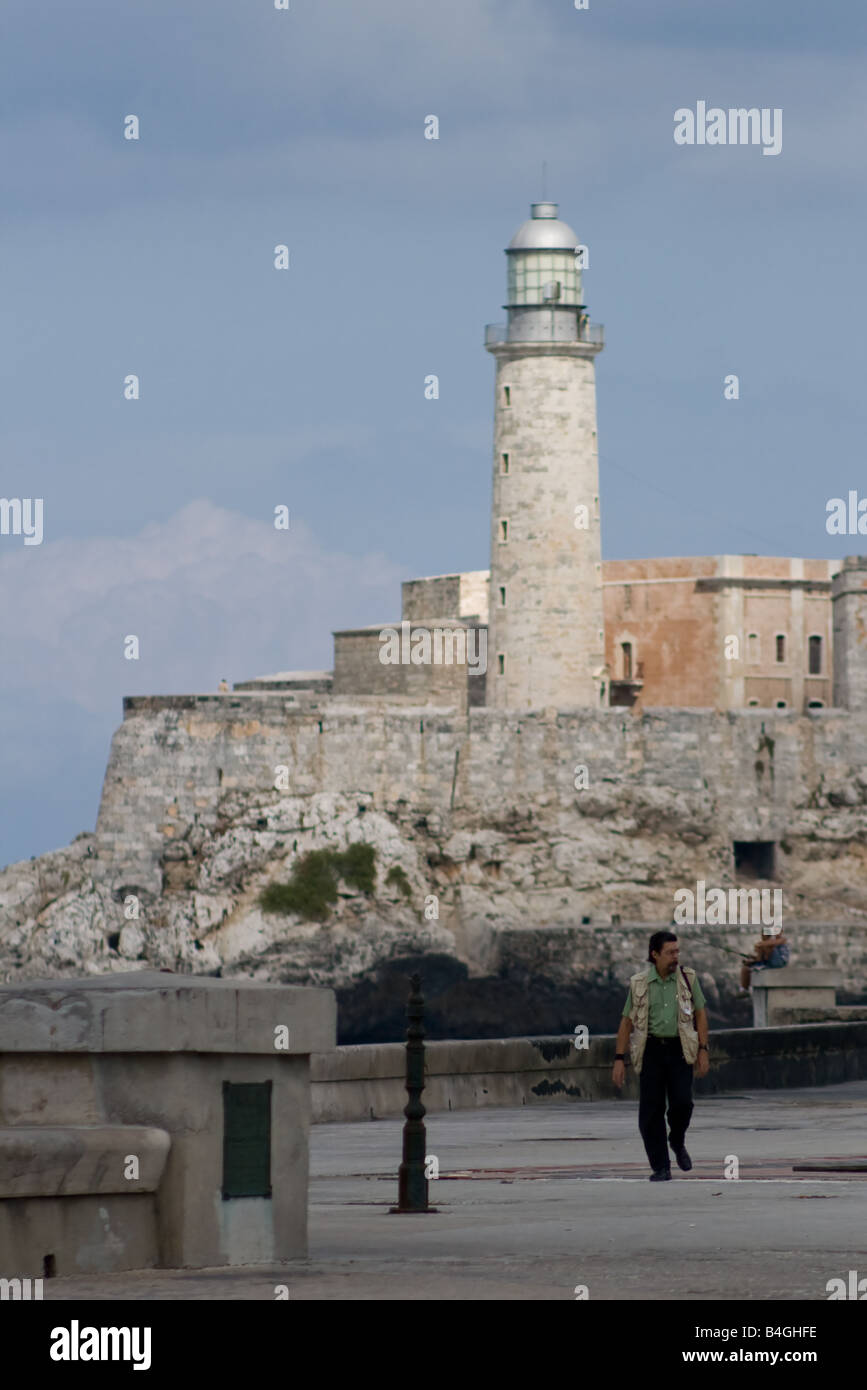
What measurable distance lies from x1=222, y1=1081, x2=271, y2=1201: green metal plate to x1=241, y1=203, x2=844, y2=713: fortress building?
55.2m

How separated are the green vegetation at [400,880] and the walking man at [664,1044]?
5163cm

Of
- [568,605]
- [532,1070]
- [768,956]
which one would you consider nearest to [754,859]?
[568,605]

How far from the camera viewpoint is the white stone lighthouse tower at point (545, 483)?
63.4 meters

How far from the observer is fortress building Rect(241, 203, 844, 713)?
63.5 m

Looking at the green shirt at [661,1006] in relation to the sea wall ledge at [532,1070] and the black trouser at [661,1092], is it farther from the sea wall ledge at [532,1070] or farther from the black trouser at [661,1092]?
the sea wall ledge at [532,1070]

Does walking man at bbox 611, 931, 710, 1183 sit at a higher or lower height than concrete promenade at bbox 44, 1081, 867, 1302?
higher


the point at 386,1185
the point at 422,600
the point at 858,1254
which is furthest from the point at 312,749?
the point at 858,1254

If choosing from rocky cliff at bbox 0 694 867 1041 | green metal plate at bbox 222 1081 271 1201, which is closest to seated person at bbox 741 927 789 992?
green metal plate at bbox 222 1081 271 1201

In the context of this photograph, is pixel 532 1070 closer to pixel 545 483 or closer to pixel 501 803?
pixel 545 483

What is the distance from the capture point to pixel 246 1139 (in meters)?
8.61

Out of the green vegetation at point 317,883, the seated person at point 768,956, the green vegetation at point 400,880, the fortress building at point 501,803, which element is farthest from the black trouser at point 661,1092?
the green vegetation at point 400,880

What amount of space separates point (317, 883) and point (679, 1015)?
51242mm

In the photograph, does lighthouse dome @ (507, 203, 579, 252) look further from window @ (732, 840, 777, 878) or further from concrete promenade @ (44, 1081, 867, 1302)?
concrete promenade @ (44, 1081, 867, 1302)
